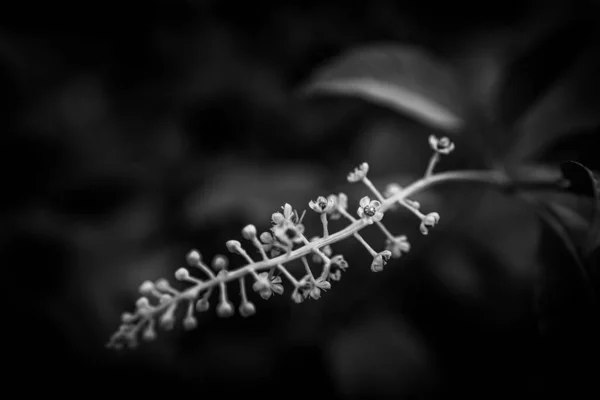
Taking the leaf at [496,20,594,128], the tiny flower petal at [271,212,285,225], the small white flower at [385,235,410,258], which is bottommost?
the small white flower at [385,235,410,258]

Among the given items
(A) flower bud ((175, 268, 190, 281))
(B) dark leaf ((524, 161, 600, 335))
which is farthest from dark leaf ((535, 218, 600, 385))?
(A) flower bud ((175, 268, 190, 281))

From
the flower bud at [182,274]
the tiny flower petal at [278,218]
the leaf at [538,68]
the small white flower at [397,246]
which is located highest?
the leaf at [538,68]

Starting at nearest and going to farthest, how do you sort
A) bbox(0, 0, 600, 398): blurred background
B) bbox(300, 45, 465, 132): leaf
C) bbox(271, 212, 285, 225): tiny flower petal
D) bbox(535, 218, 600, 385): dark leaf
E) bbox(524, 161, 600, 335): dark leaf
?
bbox(271, 212, 285, 225): tiny flower petal → bbox(524, 161, 600, 335): dark leaf → bbox(535, 218, 600, 385): dark leaf → bbox(300, 45, 465, 132): leaf → bbox(0, 0, 600, 398): blurred background

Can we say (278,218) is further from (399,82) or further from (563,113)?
(563,113)

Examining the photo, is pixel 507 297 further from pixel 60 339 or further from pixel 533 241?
pixel 60 339

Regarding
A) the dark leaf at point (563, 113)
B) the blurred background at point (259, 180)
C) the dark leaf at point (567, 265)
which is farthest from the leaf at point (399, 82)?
the dark leaf at point (567, 265)

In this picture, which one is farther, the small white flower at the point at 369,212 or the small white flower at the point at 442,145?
the small white flower at the point at 442,145

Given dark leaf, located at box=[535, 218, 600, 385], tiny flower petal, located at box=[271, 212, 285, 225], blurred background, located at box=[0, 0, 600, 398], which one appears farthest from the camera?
blurred background, located at box=[0, 0, 600, 398]

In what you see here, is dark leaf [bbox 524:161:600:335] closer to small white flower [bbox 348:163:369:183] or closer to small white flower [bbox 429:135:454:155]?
small white flower [bbox 429:135:454:155]

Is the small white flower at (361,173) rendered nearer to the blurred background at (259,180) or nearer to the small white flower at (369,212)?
the small white flower at (369,212)
